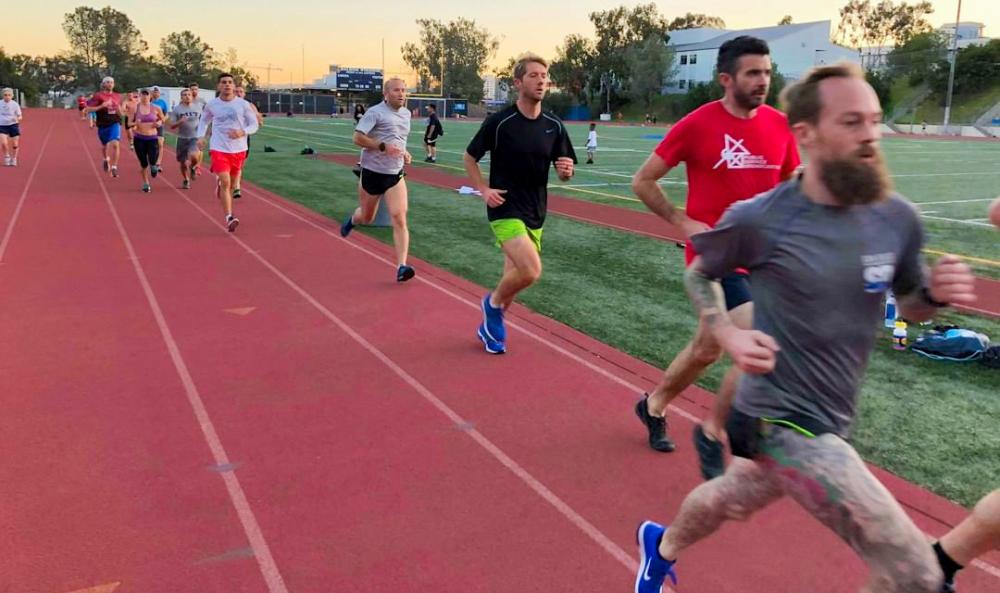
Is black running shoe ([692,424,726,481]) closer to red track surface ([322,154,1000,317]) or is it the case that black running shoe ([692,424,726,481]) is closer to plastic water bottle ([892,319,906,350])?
plastic water bottle ([892,319,906,350])

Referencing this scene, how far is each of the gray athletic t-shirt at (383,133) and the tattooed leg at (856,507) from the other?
689cm

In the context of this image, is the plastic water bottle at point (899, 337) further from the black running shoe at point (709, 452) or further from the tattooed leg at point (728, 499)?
the tattooed leg at point (728, 499)

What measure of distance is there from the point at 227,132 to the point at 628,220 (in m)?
6.30

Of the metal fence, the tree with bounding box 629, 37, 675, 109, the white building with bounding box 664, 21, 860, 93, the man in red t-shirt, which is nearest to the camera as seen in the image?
the man in red t-shirt

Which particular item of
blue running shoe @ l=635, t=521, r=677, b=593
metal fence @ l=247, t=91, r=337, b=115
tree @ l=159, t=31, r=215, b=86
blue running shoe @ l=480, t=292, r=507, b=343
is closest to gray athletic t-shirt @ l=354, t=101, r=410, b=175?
blue running shoe @ l=480, t=292, r=507, b=343

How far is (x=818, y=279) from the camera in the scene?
7.43 feet

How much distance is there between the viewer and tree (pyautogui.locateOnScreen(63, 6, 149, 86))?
141 meters

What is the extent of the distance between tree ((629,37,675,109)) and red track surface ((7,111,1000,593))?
290ft

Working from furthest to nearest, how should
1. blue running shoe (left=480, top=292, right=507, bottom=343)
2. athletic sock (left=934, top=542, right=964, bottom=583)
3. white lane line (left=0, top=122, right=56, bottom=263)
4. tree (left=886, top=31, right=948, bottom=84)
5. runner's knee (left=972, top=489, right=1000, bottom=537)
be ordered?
tree (left=886, top=31, right=948, bottom=84) < white lane line (left=0, top=122, right=56, bottom=263) < blue running shoe (left=480, top=292, right=507, bottom=343) < athletic sock (left=934, top=542, right=964, bottom=583) < runner's knee (left=972, top=489, right=1000, bottom=537)

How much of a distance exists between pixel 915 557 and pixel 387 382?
3.94 meters

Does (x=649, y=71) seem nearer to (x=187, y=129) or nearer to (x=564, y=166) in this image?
(x=187, y=129)

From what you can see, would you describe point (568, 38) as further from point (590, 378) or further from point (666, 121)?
point (590, 378)

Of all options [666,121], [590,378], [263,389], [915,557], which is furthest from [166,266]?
[666,121]

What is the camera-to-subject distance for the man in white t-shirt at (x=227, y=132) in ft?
37.8
